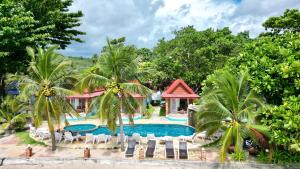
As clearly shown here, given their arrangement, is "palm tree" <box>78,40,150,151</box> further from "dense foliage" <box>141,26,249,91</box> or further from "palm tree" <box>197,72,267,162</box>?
"dense foliage" <box>141,26,249,91</box>

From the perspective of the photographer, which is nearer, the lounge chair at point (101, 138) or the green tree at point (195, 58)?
the lounge chair at point (101, 138)

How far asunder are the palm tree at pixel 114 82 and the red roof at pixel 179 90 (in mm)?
16004

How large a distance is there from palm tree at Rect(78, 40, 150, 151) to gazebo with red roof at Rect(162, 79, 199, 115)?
1555 cm

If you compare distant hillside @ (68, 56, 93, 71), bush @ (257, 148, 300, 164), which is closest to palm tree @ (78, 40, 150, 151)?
distant hillside @ (68, 56, 93, 71)

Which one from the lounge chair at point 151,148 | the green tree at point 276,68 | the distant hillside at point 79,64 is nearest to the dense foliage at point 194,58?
the distant hillside at point 79,64

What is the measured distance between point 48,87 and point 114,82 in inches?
170

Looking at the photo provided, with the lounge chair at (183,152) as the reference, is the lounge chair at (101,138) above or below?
above

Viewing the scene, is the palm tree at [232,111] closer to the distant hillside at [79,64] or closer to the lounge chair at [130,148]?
the lounge chair at [130,148]

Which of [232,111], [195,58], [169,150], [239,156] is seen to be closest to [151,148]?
[169,150]

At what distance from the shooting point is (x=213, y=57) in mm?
37062

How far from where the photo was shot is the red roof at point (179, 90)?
3292 centimetres

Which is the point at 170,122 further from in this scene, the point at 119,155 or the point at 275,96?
the point at 275,96

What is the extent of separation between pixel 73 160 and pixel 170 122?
582 inches

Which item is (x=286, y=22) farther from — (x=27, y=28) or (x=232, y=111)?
(x=27, y=28)
